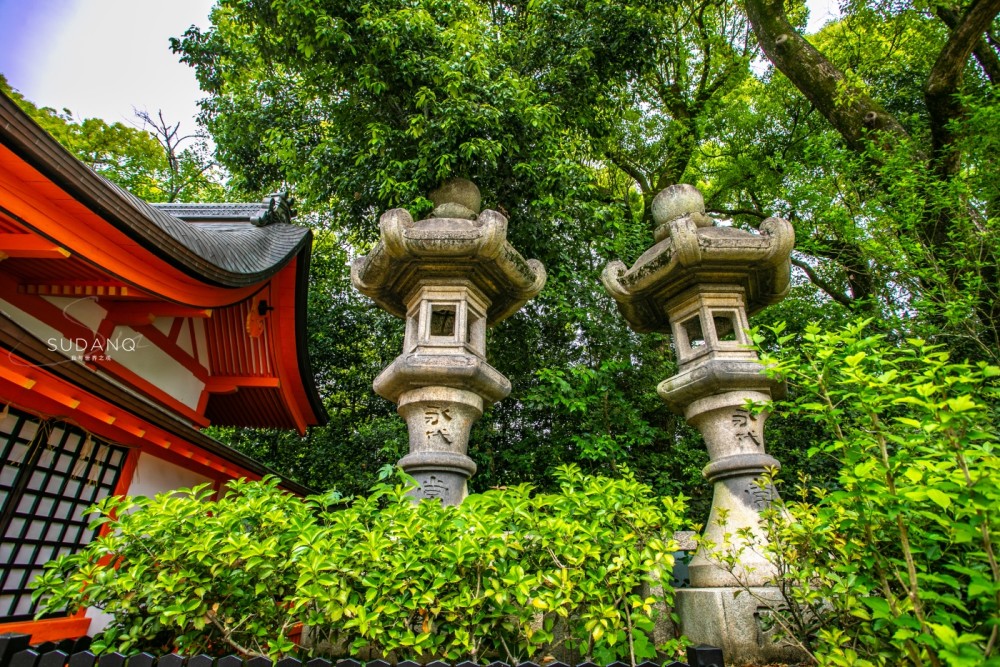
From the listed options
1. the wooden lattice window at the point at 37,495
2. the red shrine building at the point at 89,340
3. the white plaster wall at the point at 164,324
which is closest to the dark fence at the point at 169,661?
the red shrine building at the point at 89,340

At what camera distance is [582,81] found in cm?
704

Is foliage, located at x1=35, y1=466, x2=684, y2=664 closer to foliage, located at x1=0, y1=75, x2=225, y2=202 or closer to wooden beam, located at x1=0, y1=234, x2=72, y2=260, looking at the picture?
wooden beam, located at x1=0, y1=234, x2=72, y2=260

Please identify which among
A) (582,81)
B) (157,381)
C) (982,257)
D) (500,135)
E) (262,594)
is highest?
(582,81)

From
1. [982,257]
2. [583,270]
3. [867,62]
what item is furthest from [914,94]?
[583,270]

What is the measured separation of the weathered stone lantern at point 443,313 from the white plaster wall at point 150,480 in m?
2.19

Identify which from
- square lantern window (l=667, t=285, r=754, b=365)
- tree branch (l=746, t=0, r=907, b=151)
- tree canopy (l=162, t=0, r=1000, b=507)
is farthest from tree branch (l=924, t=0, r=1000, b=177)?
square lantern window (l=667, t=285, r=754, b=365)

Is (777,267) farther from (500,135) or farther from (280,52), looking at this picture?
(280,52)

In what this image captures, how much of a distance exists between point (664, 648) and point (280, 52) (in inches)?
304

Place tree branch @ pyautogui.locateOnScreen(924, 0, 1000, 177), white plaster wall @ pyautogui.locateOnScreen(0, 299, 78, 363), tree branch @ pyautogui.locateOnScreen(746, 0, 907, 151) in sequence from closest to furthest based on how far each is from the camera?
white plaster wall @ pyautogui.locateOnScreen(0, 299, 78, 363)
tree branch @ pyautogui.locateOnScreen(924, 0, 1000, 177)
tree branch @ pyautogui.locateOnScreen(746, 0, 907, 151)

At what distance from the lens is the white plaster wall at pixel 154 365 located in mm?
4539

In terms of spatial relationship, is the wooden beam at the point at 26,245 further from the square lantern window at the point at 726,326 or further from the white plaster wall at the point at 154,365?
the square lantern window at the point at 726,326

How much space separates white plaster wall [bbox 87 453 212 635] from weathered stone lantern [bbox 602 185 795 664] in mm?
3882

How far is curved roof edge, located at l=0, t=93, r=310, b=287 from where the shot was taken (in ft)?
8.12

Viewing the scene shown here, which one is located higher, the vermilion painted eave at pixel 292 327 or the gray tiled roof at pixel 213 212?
the gray tiled roof at pixel 213 212
